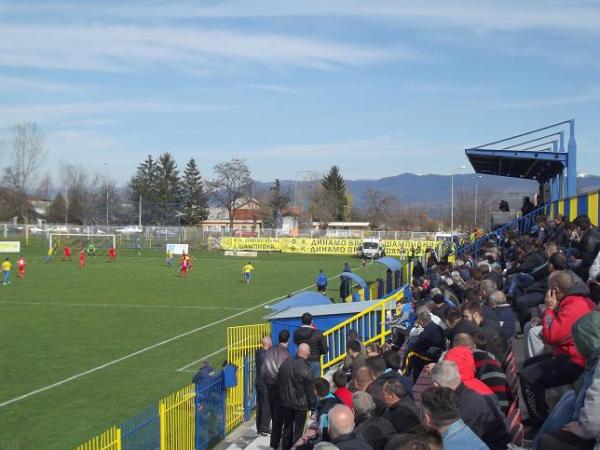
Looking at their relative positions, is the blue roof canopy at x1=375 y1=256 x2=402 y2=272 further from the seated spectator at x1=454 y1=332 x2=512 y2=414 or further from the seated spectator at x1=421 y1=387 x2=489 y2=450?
the seated spectator at x1=421 y1=387 x2=489 y2=450

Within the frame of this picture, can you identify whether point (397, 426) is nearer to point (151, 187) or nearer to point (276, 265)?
point (276, 265)

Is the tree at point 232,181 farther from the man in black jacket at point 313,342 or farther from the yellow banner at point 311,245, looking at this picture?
the man in black jacket at point 313,342

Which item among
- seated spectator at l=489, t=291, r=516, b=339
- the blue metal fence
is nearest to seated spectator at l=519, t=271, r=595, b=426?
seated spectator at l=489, t=291, r=516, b=339

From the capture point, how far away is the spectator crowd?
423 cm

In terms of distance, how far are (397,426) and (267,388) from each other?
545cm

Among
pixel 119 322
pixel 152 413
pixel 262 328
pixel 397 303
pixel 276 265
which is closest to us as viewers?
pixel 152 413

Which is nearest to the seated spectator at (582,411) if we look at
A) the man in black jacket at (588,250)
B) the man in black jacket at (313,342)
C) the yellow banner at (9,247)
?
the man in black jacket at (588,250)

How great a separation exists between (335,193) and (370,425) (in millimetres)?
120517

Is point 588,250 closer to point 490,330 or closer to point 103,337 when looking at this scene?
point 490,330

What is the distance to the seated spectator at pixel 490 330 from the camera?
714 centimetres

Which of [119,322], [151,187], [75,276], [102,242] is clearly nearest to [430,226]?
[151,187]

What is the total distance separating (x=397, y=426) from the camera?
17.0 ft

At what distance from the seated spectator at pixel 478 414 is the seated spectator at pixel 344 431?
712 mm


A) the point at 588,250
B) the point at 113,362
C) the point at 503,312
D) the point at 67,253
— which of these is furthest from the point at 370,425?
the point at 67,253
